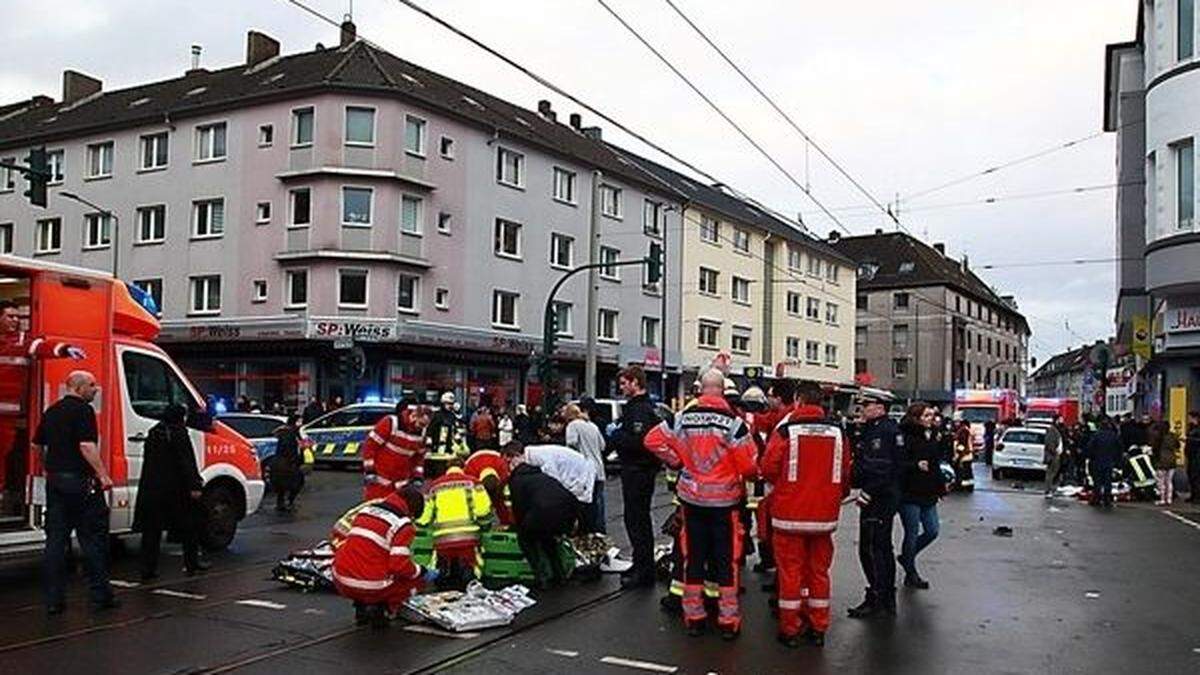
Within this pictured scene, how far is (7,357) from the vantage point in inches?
427

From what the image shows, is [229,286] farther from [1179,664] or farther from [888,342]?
[888,342]

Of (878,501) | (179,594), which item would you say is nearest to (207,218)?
(179,594)

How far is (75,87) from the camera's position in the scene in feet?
163

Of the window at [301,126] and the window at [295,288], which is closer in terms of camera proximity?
the window at [295,288]

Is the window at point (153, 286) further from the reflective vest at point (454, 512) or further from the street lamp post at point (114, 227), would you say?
the reflective vest at point (454, 512)

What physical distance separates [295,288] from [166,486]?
90.0 ft

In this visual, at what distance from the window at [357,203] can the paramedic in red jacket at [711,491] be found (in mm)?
29585

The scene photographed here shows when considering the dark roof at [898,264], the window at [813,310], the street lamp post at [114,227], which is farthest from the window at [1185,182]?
the dark roof at [898,264]

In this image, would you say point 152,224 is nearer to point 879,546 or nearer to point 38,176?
point 38,176

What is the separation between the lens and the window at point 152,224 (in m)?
40.6

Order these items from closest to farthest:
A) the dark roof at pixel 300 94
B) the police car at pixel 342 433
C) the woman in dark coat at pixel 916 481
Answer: the woman in dark coat at pixel 916 481 < the police car at pixel 342 433 < the dark roof at pixel 300 94

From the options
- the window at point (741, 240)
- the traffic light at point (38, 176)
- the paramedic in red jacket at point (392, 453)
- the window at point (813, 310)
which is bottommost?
the paramedic in red jacket at point (392, 453)

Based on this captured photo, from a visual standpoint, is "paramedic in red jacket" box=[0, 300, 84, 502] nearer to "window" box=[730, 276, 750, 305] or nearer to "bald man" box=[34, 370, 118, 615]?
"bald man" box=[34, 370, 118, 615]

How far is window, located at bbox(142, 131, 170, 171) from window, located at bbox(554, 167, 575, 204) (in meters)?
14.2
